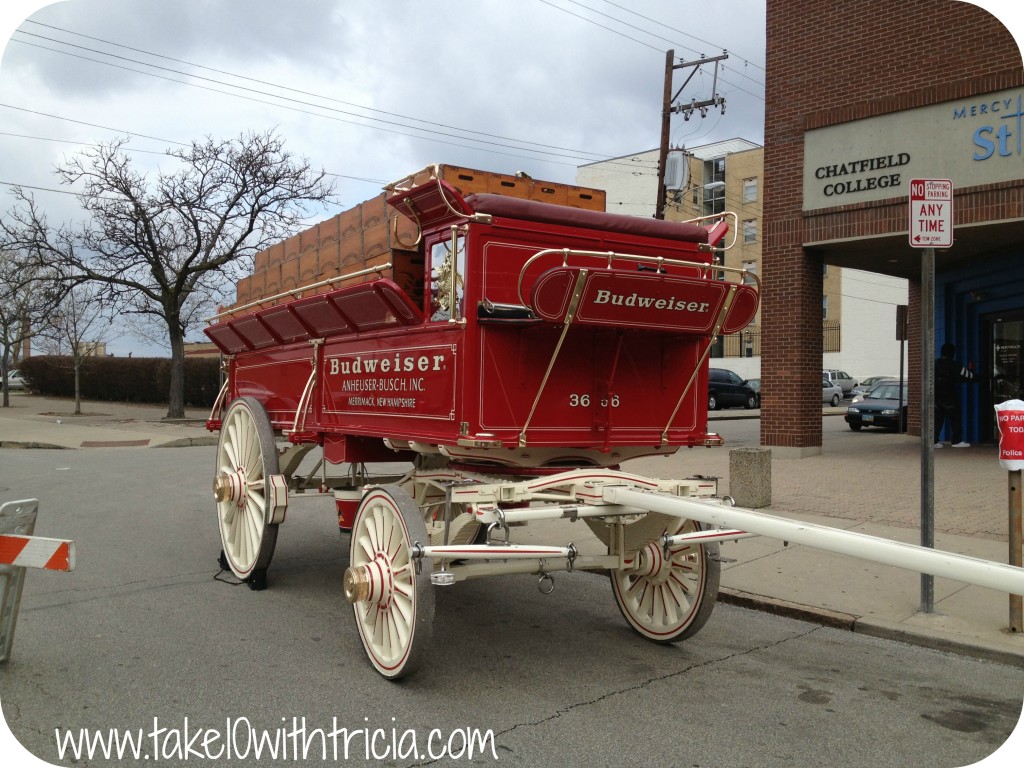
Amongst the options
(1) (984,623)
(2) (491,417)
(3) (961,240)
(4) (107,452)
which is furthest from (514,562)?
(4) (107,452)

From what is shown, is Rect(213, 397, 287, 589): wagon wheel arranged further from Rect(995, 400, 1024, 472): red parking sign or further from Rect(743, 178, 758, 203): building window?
Rect(743, 178, 758, 203): building window

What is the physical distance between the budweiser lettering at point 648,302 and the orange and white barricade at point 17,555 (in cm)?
307

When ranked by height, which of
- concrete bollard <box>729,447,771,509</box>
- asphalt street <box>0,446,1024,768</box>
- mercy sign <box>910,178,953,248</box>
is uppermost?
mercy sign <box>910,178,953,248</box>

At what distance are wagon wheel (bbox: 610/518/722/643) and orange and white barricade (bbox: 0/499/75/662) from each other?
3.13m

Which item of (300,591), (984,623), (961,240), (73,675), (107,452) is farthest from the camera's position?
(107,452)

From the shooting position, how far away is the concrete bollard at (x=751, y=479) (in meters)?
9.58

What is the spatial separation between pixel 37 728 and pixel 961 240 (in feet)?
44.8

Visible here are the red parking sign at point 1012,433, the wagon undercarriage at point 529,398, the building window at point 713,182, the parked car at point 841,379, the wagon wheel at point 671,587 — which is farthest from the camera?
the building window at point 713,182

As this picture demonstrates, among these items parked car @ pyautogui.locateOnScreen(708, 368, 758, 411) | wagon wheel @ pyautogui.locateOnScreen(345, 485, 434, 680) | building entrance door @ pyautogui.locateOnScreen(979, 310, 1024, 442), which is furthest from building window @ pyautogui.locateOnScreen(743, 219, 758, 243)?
wagon wheel @ pyautogui.locateOnScreen(345, 485, 434, 680)

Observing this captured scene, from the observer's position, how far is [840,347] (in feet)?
154

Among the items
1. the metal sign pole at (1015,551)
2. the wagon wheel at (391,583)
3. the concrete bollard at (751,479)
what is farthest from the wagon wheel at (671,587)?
the concrete bollard at (751,479)

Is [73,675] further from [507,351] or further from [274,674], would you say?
[507,351]

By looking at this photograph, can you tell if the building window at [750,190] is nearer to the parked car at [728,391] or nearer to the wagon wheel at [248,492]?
the parked car at [728,391]

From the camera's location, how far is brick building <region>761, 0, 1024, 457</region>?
39.5 feet
